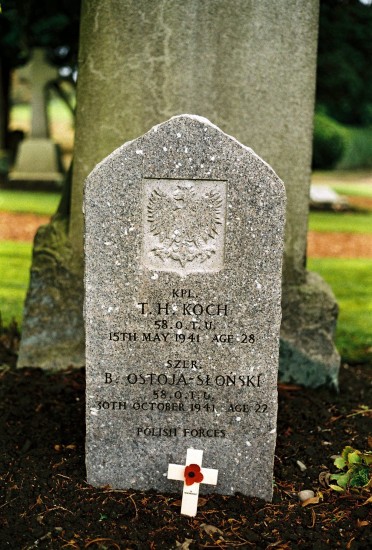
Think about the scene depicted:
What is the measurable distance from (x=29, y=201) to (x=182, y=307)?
496 inches

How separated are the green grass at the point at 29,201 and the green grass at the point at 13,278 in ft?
10.7

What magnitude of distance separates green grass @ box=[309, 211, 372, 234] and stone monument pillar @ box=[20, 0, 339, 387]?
8419mm

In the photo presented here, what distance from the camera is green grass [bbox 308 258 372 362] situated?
643 centimetres

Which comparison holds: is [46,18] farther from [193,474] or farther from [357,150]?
[357,150]

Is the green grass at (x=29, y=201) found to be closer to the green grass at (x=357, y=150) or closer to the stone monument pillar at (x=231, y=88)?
the stone monument pillar at (x=231, y=88)

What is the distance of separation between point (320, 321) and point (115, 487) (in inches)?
82.1

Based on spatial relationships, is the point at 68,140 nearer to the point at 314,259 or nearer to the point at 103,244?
the point at 314,259

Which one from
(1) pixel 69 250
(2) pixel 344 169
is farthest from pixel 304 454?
(2) pixel 344 169

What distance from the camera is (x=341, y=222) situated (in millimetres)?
14844

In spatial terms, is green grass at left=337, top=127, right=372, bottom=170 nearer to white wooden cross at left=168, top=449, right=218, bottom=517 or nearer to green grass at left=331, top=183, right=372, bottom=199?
green grass at left=331, top=183, right=372, bottom=199

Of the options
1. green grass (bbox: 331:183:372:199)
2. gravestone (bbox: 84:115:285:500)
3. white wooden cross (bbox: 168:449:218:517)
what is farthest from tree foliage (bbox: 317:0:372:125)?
white wooden cross (bbox: 168:449:218:517)

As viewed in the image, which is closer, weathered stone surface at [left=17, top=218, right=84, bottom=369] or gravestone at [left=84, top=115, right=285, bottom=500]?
gravestone at [left=84, top=115, right=285, bottom=500]

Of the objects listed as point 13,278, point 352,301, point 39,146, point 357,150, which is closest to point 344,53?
point 39,146

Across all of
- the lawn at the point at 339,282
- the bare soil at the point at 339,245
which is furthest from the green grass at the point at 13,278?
the bare soil at the point at 339,245
